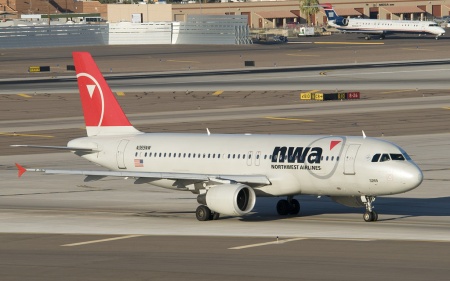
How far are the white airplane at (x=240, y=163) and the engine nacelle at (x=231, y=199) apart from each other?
5 centimetres

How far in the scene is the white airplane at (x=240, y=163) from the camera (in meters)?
48.8

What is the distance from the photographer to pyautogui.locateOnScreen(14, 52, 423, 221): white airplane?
48.8 meters

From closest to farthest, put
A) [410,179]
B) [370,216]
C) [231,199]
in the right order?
[410,179] < [231,199] < [370,216]

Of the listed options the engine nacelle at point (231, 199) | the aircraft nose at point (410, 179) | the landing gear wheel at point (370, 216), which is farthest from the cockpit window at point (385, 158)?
the engine nacelle at point (231, 199)

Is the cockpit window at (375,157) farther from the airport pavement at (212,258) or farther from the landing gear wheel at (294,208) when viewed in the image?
the landing gear wheel at (294,208)

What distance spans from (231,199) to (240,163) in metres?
3.18

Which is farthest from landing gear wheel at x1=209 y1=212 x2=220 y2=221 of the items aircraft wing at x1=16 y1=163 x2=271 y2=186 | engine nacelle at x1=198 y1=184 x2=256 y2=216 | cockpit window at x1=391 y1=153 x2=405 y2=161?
cockpit window at x1=391 y1=153 x2=405 y2=161

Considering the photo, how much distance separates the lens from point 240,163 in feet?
171

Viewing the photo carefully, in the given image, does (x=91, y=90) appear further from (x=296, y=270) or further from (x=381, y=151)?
(x=296, y=270)

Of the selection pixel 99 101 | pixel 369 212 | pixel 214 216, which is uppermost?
pixel 99 101

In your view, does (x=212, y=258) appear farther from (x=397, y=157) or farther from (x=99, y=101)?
(x=99, y=101)

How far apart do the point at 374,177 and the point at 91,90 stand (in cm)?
1762

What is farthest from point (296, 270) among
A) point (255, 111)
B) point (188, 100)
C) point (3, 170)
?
point (188, 100)

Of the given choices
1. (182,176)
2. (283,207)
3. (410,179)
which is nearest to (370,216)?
(410,179)
